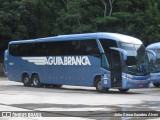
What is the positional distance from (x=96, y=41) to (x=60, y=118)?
12876 millimetres

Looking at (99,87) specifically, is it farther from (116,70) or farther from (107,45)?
(107,45)

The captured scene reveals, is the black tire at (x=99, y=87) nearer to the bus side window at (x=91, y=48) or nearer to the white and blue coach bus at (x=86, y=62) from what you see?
the white and blue coach bus at (x=86, y=62)

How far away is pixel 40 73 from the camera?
3091 cm

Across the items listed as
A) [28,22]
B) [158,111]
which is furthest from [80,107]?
[28,22]

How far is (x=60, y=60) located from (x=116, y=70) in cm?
531

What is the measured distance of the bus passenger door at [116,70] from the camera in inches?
958

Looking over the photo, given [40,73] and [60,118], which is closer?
[60,118]

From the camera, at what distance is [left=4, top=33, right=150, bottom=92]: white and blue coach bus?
24.3 m

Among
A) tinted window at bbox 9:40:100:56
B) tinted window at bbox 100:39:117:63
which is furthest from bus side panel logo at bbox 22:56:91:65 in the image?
tinted window at bbox 100:39:117:63

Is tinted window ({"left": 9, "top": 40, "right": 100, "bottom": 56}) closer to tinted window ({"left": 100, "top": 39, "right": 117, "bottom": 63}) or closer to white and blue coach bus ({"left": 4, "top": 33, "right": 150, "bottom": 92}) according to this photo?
white and blue coach bus ({"left": 4, "top": 33, "right": 150, "bottom": 92})

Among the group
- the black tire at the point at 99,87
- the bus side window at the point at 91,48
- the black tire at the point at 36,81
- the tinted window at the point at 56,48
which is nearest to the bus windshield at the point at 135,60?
the bus side window at the point at 91,48

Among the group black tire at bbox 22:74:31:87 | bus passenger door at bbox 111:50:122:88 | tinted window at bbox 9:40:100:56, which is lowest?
black tire at bbox 22:74:31:87

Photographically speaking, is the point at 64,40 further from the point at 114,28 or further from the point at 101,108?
the point at 114,28

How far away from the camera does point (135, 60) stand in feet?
80.4
